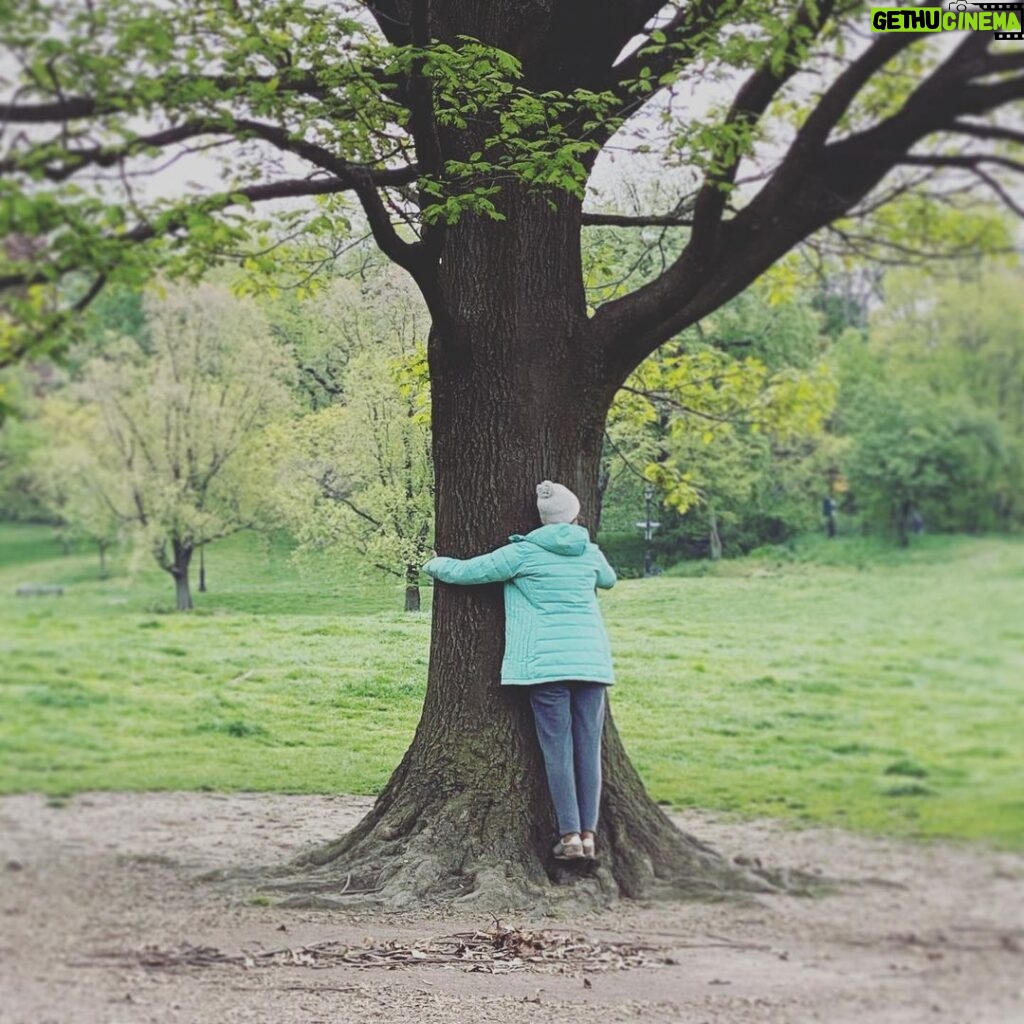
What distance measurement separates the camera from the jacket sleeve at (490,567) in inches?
139

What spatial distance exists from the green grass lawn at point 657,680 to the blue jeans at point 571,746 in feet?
1.17

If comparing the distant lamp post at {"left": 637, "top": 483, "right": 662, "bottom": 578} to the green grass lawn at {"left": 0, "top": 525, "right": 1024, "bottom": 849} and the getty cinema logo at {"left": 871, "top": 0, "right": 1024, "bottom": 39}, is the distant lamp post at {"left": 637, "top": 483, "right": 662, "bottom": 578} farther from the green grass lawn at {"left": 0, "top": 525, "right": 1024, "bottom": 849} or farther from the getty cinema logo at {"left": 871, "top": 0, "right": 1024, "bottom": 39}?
the getty cinema logo at {"left": 871, "top": 0, "right": 1024, "bottom": 39}

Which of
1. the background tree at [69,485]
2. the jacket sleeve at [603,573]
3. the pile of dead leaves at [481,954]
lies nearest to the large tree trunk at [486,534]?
the pile of dead leaves at [481,954]

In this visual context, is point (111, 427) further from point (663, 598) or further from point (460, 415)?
point (663, 598)

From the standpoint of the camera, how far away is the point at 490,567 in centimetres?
354

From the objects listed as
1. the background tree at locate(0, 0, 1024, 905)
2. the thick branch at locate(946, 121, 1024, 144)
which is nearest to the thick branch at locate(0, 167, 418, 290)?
the background tree at locate(0, 0, 1024, 905)

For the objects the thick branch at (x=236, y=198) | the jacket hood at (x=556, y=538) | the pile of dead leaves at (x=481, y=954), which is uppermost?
the thick branch at (x=236, y=198)

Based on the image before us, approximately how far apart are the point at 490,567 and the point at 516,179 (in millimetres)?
1165

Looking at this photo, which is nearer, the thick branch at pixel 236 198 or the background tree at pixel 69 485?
the thick branch at pixel 236 198

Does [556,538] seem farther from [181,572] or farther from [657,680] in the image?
[181,572]

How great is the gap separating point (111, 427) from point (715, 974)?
241 centimetres

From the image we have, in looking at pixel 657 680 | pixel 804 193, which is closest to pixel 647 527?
pixel 657 680

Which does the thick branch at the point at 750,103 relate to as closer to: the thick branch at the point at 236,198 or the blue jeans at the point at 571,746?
the thick branch at the point at 236,198

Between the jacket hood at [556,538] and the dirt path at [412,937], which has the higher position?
the jacket hood at [556,538]
